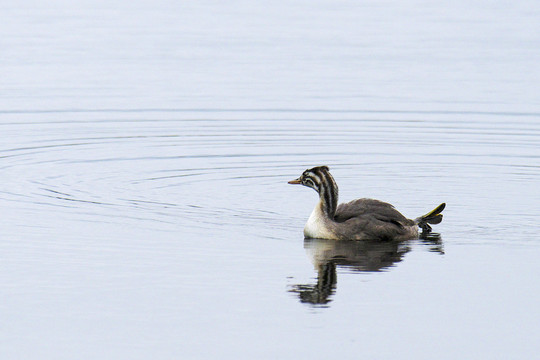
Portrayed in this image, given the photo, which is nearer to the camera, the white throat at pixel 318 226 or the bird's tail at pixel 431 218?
the white throat at pixel 318 226

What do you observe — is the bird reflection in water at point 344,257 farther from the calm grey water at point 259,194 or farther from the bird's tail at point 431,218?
the bird's tail at point 431,218

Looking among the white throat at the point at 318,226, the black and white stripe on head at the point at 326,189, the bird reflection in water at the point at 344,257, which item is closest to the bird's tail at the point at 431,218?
the bird reflection in water at the point at 344,257

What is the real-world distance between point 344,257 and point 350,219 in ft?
4.08

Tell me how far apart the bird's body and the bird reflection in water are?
0.10 m

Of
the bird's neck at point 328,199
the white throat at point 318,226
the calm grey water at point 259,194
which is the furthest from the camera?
the bird's neck at point 328,199

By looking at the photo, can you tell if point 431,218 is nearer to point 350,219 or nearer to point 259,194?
point 350,219

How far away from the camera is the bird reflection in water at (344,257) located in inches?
499

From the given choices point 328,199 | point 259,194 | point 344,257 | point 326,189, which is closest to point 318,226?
point 328,199

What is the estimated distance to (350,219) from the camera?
15.7 meters

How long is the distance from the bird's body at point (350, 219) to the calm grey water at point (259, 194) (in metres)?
0.30

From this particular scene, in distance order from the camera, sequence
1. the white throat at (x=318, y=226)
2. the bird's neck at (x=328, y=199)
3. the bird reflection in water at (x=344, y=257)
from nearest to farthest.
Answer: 1. the bird reflection in water at (x=344, y=257)
2. the white throat at (x=318, y=226)
3. the bird's neck at (x=328, y=199)

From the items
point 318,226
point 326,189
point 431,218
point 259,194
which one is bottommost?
point 318,226

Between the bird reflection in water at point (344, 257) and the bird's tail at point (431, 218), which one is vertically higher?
the bird's tail at point (431, 218)

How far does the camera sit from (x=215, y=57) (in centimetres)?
3650
